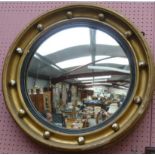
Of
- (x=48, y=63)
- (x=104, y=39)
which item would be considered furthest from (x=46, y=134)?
(x=104, y=39)

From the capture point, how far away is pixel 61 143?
35.6 inches

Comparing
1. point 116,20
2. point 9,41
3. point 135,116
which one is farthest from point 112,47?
point 9,41

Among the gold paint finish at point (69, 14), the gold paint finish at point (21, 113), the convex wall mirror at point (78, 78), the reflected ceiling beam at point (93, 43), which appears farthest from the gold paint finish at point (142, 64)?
the gold paint finish at point (21, 113)

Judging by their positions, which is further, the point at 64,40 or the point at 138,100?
the point at 64,40

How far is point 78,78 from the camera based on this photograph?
96 centimetres

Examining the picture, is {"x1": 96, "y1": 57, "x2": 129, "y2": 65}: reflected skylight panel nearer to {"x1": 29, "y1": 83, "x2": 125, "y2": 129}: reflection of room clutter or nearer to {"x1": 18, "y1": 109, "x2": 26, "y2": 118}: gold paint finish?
{"x1": 29, "y1": 83, "x2": 125, "y2": 129}: reflection of room clutter

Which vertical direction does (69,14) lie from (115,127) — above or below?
above

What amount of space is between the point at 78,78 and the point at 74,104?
3.0 inches

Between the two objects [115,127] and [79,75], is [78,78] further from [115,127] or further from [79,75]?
[115,127]

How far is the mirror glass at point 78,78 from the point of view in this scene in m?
0.92

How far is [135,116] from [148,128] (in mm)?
75

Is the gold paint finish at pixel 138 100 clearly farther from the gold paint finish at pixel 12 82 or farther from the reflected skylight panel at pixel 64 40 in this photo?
the gold paint finish at pixel 12 82

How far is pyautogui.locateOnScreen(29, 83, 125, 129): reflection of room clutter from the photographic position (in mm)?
917

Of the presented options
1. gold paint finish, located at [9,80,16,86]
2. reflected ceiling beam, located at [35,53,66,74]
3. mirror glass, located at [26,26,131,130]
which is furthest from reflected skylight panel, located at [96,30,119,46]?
gold paint finish, located at [9,80,16,86]
